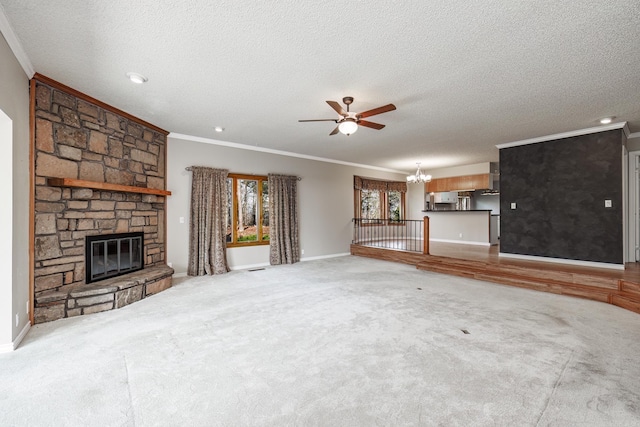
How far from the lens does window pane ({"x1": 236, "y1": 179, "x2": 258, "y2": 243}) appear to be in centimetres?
605

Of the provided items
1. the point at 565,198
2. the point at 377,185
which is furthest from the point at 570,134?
the point at 377,185

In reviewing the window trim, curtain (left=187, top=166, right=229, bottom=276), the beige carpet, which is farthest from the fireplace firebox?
the window trim

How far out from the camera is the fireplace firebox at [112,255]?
11.9ft

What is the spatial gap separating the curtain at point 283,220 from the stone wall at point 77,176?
2.47 metres

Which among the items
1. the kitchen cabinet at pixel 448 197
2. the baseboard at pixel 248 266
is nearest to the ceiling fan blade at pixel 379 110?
the baseboard at pixel 248 266

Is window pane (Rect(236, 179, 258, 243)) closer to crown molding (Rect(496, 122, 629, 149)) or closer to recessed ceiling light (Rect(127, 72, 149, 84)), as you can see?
recessed ceiling light (Rect(127, 72, 149, 84))

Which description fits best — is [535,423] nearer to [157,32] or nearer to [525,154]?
[157,32]

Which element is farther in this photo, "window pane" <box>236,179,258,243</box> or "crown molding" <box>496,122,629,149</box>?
"window pane" <box>236,179,258,243</box>

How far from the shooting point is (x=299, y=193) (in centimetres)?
692

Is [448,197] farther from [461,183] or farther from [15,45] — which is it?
[15,45]

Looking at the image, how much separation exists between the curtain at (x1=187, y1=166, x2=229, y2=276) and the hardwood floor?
4.35 m

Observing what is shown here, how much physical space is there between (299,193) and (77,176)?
4.30 meters

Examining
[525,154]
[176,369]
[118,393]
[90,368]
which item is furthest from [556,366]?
[525,154]

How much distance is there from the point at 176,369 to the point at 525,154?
684 centimetres
